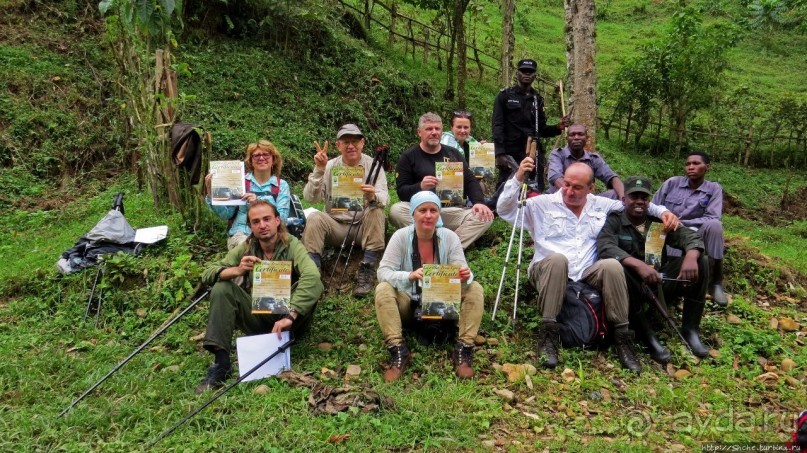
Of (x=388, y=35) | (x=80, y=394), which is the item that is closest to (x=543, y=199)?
(x=80, y=394)

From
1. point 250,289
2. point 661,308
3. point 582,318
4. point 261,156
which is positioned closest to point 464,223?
point 582,318

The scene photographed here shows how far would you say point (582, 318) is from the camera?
4680 mm

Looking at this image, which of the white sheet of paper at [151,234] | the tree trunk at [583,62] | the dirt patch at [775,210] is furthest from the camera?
the dirt patch at [775,210]

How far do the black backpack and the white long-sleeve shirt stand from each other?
21 centimetres

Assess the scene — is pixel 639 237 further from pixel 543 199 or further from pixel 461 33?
pixel 461 33

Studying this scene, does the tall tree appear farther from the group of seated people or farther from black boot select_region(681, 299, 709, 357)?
black boot select_region(681, 299, 709, 357)

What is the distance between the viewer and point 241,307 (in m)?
4.40

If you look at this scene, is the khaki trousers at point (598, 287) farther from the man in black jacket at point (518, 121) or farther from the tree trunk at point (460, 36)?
the tree trunk at point (460, 36)

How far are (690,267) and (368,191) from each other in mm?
3136

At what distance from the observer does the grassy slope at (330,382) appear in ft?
11.6

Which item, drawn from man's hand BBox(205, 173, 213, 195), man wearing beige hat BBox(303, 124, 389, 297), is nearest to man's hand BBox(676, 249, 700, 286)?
man wearing beige hat BBox(303, 124, 389, 297)

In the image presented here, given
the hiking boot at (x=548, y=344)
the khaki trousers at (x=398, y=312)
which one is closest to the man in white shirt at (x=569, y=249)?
the hiking boot at (x=548, y=344)

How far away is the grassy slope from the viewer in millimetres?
3543

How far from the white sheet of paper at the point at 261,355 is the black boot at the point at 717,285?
4400mm
